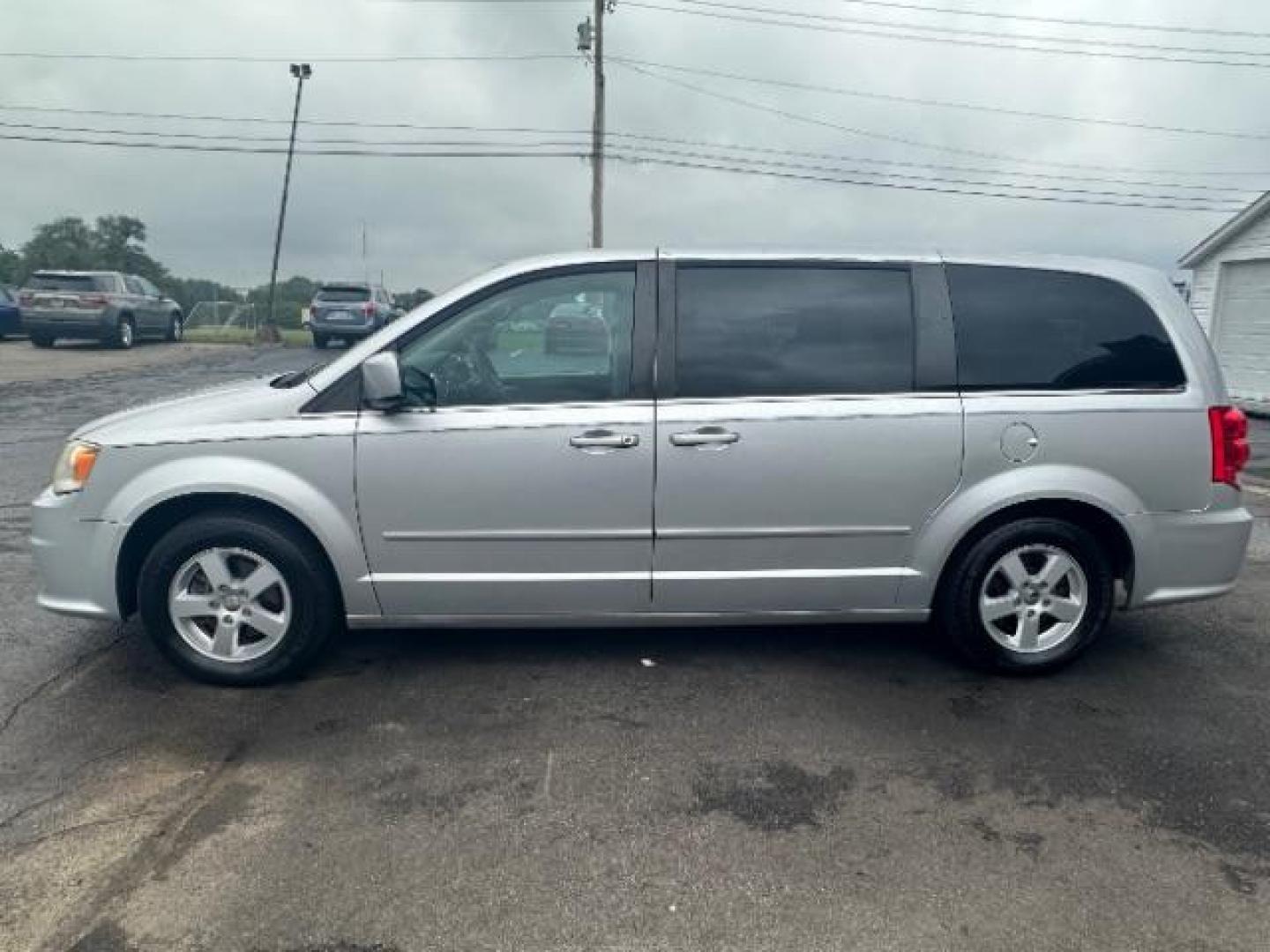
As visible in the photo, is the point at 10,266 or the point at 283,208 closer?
the point at 283,208

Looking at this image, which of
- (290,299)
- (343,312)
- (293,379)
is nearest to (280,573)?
(293,379)

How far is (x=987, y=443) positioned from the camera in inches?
150

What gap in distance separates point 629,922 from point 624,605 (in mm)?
1599

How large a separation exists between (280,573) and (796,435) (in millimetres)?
2184

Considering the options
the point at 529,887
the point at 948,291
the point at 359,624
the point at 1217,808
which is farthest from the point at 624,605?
the point at 1217,808

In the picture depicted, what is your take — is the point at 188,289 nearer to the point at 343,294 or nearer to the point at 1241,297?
the point at 343,294

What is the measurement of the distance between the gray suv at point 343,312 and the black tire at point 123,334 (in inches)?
181

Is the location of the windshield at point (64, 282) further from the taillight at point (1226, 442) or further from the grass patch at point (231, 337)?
the taillight at point (1226, 442)

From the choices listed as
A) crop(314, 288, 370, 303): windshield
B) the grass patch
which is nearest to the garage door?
crop(314, 288, 370, 303): windshield

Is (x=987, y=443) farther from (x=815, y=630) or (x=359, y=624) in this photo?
(x=359, y=624)

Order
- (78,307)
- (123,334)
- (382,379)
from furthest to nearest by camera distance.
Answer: (123,334) → (78,307) → (382,379)

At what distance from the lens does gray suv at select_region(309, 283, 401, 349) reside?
25.3 m

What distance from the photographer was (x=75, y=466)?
3734 mm

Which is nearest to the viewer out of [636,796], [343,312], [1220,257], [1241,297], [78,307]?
[636,796]
